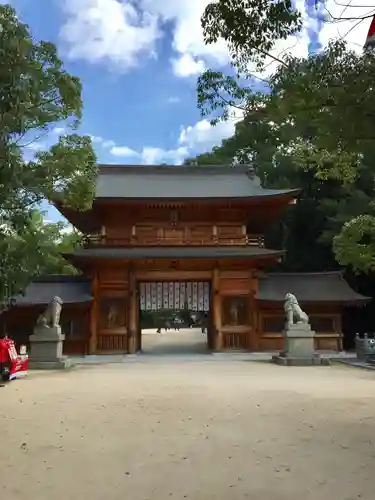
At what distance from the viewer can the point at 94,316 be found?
21594 mm

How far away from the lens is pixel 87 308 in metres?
21.6

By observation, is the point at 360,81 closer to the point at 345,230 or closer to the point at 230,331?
the point at 345,230

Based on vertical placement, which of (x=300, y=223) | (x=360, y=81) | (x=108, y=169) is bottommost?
(x=360, y=81)

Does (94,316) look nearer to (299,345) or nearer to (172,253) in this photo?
(172,253)

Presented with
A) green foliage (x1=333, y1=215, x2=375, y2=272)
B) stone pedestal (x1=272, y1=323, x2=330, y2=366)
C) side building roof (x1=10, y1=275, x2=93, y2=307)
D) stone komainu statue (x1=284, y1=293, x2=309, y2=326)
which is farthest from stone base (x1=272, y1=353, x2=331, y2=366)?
side building roof (x1=10, y1=275, x2=93, y2=307)

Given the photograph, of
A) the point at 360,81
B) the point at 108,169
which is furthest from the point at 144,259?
the point at 360,81

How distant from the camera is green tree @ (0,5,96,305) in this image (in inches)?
279

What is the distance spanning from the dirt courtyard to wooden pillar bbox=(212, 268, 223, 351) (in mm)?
9624

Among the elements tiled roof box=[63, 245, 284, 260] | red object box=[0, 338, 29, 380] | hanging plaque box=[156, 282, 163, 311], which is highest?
tiled roof box=[63, 245, 284, 260]

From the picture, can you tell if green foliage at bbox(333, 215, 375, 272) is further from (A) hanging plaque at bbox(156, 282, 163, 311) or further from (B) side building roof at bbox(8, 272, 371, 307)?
(A) hanging plaque at bbox(156, 282, 163, 311)

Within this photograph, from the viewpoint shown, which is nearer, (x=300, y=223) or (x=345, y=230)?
(x=345, y=230)

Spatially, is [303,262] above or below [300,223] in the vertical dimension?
below

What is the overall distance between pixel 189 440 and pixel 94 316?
15882mm

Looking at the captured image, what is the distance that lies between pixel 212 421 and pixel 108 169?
21418 mm
